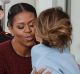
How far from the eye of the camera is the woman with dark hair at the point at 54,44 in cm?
143

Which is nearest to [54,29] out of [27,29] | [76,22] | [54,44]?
[54,44]

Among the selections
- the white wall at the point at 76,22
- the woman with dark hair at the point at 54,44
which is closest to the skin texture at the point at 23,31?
the woman with dark hair at the point at 54,44

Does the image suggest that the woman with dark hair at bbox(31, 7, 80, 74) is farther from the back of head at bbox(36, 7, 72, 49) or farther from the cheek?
the cheek

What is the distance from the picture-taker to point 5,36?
2.32m

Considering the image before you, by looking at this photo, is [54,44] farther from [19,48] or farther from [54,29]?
[19,48]

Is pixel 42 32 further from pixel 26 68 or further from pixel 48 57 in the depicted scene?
pixel 26 68

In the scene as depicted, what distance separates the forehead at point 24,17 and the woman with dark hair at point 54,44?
272mm

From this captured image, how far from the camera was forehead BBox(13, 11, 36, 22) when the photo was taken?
1763 millimetres

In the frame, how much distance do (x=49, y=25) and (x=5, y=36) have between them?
3.06 feet

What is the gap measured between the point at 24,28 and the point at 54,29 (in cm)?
34

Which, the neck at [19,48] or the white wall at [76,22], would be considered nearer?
the neck at [19,48]

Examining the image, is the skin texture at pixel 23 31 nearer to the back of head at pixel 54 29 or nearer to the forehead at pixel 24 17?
the forehead at pixel 24 17

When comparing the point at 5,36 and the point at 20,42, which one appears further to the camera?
the point at 5,36

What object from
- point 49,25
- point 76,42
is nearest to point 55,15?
point 49,25
